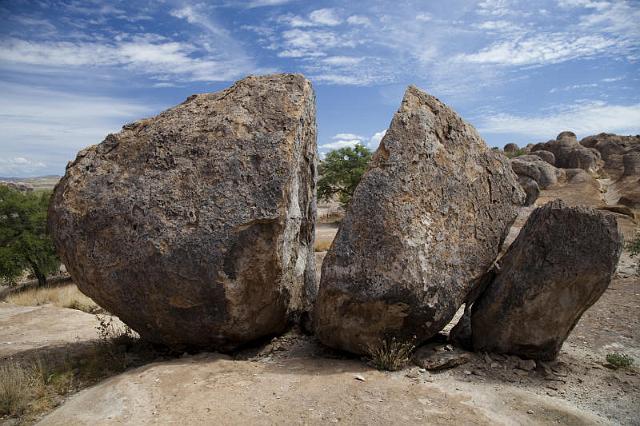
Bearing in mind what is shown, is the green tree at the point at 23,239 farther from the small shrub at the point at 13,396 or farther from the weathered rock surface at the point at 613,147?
the weathered rock surface at the point at 613,147

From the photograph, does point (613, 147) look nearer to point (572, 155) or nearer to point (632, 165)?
point (572, 155)

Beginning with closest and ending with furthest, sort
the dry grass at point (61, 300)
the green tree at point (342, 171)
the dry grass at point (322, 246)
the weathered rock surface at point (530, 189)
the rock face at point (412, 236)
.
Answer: the rock face at point (412, 236), the dry grass at point (61, 300), the dry grass at point (322, 246), the weathered rock surface at point (530, 189), the green tree at point (342, 171)

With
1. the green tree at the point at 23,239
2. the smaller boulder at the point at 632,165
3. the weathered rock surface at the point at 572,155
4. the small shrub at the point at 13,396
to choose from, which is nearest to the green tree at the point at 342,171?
the green tree at the point at 23,239

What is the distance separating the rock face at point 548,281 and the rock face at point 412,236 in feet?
1.57

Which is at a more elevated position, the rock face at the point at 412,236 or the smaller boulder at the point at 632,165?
the smaller boulder at the point at 632,165

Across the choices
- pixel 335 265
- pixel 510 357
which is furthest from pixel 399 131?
pixel 510 357

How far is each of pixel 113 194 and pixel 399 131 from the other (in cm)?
400

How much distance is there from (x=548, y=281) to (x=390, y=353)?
7.39ft

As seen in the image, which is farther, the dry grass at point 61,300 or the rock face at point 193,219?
the dry grass at point 61,300

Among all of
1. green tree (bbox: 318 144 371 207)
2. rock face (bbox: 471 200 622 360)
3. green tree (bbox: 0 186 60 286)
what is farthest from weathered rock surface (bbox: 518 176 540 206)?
green tree (bbox: 0 186 60 286)

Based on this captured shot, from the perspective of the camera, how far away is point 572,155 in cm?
4659

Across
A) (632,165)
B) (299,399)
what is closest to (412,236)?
(299,399)

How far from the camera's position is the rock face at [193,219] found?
6234 millimetres

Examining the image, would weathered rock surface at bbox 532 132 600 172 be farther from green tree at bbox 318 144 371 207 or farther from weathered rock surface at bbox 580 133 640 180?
green tree at bbox 318 144 371 207
